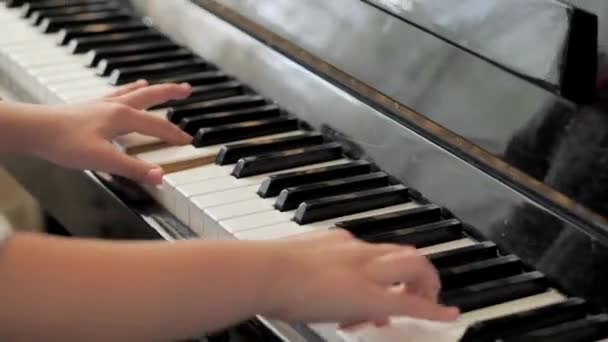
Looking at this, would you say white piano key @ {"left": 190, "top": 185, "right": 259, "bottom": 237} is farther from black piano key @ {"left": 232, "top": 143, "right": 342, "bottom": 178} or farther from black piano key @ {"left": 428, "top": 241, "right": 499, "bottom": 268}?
black piano key @ {"left": 428, "top": 241, "right": 499, "bottom": 268}

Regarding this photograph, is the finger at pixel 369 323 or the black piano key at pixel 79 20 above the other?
the black piano key at pixel 79 20

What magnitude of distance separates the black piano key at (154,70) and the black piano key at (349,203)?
1.52 feet

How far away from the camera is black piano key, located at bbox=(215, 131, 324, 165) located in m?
1.20

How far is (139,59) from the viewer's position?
1.50 metres

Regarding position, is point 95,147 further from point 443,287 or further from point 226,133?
point 443,287

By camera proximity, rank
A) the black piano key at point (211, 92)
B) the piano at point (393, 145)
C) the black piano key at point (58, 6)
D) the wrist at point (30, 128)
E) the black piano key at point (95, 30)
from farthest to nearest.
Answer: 1. the black piano key at point (58, 6)
2. the black piano key at point (95, 30)
3. the black piano key at point (211, 92)
4. the wrist at point (30, 128)
5. the piano at point (393, 145)

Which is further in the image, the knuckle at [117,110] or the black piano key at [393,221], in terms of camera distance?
the knuckle at [117,110]

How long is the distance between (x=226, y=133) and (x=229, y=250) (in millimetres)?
418

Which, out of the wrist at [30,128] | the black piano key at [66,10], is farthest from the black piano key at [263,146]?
the black piano key at [66,10]

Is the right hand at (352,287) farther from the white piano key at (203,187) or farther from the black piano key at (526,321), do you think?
the white piano key at (203,187)

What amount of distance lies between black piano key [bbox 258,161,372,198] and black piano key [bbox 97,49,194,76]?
0.44 metres

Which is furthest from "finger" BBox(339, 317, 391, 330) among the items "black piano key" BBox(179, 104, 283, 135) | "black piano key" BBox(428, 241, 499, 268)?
"black piano key" BBox(179, 104, 283, 135)

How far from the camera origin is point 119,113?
4.15 feet

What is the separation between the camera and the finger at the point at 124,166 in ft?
3.83
